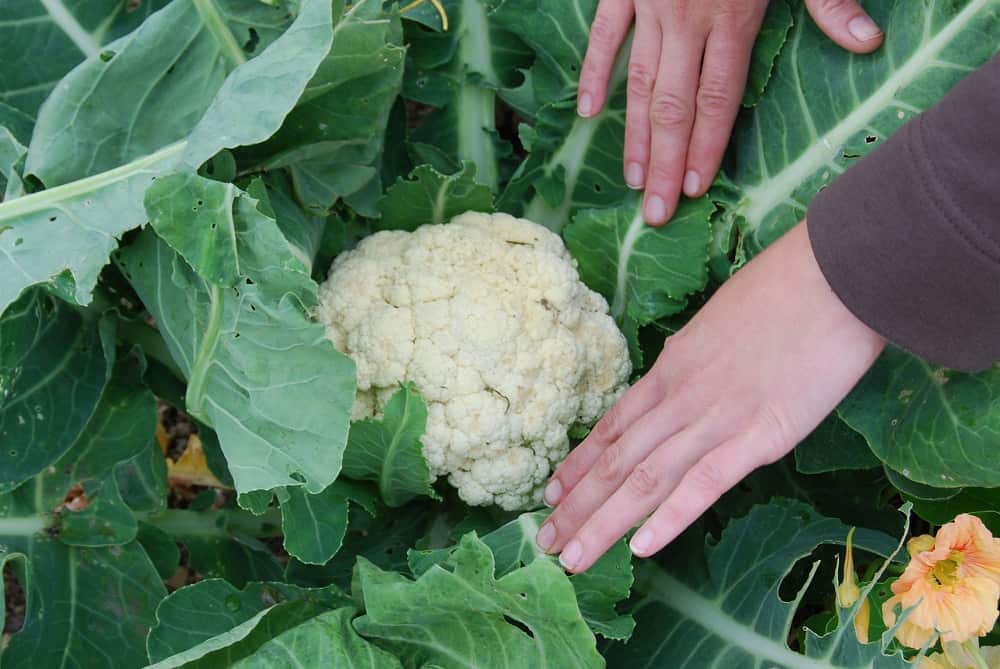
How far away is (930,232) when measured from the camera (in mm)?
1051

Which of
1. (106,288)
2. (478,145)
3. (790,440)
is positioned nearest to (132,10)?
(106,288)

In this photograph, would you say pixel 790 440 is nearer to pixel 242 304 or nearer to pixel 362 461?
pixel 362 461

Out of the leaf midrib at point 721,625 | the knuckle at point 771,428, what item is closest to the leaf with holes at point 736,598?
the leaf midrib at point 721,625

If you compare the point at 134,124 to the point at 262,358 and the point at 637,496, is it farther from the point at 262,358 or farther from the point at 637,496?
the point at 637,496

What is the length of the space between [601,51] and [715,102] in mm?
193

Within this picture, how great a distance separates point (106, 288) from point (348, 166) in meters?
0.39

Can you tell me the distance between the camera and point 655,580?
1490 mm

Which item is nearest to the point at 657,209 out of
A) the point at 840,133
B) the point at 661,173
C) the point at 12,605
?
the point at 661,173

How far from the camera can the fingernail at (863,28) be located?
133cm

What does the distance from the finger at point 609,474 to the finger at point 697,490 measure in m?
0.07

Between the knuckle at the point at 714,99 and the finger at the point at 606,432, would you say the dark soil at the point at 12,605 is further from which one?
the knuckle at the point at 714,99

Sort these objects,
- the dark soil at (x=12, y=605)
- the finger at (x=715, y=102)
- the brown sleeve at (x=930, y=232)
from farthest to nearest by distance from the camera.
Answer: the dark soil at (x=12, y=605) → the finger at (x=715, y=102) → the brown sleeve at (x=930, y=232)

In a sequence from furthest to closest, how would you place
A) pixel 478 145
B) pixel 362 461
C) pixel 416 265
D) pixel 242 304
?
pixel 478 145, pixel 416 265, pixel 362 461, pixel 242 304

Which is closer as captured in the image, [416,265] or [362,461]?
[362,461]
